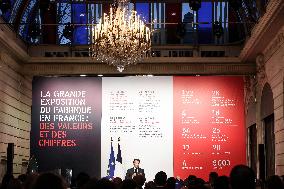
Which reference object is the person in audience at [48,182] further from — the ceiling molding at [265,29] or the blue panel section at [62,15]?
the blue panel section at [62,15]

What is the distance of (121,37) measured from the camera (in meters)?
12.4

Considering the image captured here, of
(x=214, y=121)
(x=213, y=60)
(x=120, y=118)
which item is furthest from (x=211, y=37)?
(x=120, y=118)

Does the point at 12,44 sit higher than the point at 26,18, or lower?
lower

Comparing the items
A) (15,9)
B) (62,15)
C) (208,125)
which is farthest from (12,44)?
(208,125)

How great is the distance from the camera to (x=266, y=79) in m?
16.1

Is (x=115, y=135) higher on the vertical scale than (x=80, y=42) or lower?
lower

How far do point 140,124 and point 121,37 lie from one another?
5648 mm

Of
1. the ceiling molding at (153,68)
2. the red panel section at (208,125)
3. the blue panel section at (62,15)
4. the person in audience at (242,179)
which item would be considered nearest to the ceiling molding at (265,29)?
the ceiling molding at (153,68)

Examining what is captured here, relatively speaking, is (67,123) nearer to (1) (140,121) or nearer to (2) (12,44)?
(1) (140,121)

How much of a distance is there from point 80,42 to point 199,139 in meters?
4.78

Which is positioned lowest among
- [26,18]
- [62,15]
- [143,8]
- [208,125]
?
[208,125]

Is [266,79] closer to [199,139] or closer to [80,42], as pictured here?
[199,139]

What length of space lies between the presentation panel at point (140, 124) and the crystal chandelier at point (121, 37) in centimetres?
509

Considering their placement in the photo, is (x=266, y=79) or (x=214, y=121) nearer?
(x=266, y=79)
